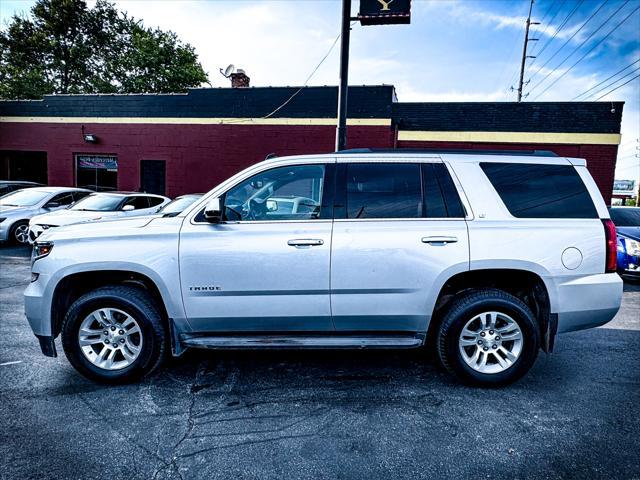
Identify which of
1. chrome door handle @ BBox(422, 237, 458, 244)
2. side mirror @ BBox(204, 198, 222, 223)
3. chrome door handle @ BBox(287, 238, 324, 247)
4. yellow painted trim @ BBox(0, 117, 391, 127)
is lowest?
chrome door handle @ BBox(287, 238, 324, 247)

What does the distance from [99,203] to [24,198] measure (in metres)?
2.82

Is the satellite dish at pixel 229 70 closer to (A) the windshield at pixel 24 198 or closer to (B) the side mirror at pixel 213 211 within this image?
(A) the windshield at pixel 24 198

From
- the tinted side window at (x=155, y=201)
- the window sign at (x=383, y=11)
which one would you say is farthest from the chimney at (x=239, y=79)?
the window sign at (x=383, y=11)

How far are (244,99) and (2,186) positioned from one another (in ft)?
29.5

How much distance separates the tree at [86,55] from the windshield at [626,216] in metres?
34.8

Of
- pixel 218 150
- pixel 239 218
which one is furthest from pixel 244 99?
pixel 239 218

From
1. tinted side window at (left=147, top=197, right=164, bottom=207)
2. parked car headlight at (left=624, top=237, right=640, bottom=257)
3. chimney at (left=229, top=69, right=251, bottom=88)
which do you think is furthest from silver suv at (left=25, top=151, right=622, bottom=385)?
chimney at (left=229, top=69, right=251, bottom=88)

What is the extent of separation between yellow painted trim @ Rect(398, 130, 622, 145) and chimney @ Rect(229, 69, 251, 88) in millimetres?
6991

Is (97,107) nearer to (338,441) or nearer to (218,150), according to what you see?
(218,150)

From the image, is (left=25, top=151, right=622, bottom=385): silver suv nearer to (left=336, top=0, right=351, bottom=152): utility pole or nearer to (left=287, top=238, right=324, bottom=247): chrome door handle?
(left=287, top=238, right=324, bottom=247): chrome door handle

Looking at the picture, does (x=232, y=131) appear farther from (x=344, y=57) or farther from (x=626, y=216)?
(x=626, y=216)

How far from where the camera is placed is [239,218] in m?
3.40

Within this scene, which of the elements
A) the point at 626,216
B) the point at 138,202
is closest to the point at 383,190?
the point at 626,216

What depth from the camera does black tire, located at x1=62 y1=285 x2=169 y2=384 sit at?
10.8ft
